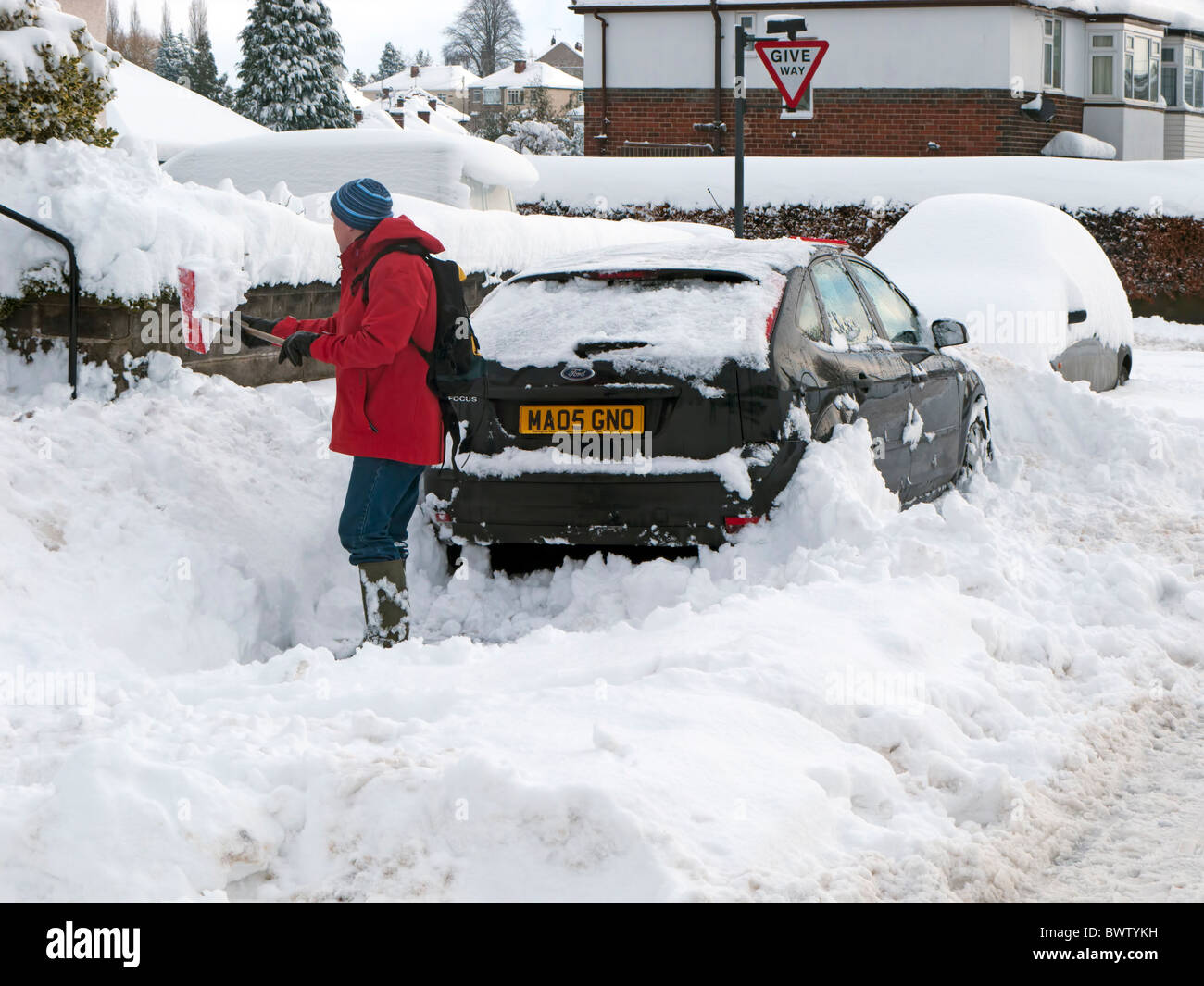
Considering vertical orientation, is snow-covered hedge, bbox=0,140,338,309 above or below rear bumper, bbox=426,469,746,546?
above

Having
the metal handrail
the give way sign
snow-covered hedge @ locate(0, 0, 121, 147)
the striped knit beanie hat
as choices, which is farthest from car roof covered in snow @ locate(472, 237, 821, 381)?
the give way sign

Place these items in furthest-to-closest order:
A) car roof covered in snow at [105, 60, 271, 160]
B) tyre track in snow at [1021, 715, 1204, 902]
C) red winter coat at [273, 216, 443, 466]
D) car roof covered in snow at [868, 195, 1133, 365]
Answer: car roof covered in snow at [105, 60, 271, 160] < car roof covered in snow at [868, 195, 1133, 365] < red winter coat at [273, 216, 443, 466] < tyre track in snow at [1021, 715, 1204, 902]

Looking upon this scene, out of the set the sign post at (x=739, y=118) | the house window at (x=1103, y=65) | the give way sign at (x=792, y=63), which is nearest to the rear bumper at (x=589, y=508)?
the sign post at (x=739, y=118)

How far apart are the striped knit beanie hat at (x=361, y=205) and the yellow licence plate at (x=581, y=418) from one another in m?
0.96

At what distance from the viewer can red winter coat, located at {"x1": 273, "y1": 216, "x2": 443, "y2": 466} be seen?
16.5 feet

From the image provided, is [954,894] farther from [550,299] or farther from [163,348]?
[163,348]

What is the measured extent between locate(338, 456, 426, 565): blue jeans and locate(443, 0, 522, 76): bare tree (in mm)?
92666

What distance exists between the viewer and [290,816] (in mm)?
3305

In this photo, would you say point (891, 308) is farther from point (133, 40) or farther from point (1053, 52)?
point (133, 40)

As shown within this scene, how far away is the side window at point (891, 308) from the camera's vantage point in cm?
708

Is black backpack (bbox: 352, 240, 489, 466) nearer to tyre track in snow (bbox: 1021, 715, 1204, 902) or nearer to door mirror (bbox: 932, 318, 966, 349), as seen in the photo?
tyre track in snow (bbox: 1021, 715, 1204, 902)

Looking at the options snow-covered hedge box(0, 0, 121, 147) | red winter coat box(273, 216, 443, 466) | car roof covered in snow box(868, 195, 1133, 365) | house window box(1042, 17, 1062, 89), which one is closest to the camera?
red winter coat box(273, 216, 443, 466)

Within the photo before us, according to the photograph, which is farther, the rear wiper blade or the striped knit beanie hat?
the rear wiper blade
